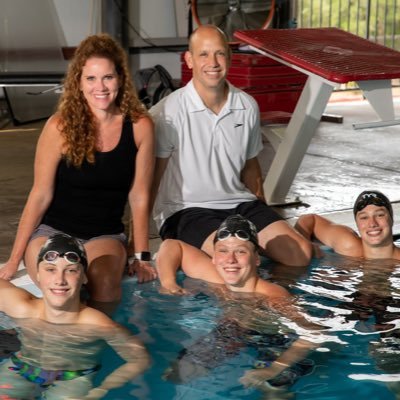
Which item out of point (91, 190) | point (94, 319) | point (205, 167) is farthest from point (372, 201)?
point (94, 319)

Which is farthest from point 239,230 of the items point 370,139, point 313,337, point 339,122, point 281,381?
point 339,122

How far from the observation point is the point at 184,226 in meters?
4.52

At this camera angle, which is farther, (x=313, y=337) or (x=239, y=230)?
(x=239, y=230)

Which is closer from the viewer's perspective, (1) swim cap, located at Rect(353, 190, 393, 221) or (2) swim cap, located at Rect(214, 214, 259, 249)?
(2) swim cap, located at Rect(214, 214, 259, 249)

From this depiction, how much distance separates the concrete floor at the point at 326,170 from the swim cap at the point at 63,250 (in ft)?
3.72

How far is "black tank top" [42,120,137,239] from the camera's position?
13.3 feet

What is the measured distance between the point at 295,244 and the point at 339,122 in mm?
5875

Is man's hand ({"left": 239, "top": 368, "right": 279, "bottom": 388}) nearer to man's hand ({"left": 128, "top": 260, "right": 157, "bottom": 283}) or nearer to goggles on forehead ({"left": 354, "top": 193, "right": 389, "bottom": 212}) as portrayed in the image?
man's hand ({"left": 128, "top": 260, "right": 157, "bottom": 283})

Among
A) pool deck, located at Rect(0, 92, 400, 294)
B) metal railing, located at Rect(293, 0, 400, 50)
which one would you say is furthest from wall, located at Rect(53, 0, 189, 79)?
pool deck, located at Rect(0, 92, 400, 294)

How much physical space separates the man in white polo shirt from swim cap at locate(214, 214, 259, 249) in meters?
0.48

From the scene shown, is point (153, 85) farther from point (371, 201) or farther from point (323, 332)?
point (323, 332)

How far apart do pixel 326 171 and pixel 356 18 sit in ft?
22.5

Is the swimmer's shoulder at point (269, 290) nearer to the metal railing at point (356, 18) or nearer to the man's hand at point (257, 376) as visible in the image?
the man's hand at point (257, 376)

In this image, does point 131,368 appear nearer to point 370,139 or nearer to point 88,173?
point 88,173
